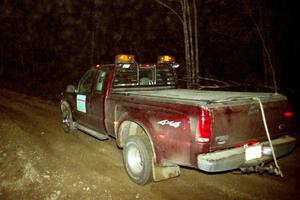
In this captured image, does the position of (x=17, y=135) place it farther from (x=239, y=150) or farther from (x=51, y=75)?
(x=51, y=75)

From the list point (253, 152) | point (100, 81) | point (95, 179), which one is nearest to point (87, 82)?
point (100, 81)

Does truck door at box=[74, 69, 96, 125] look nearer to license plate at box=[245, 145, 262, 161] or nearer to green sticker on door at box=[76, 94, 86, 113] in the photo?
green sticker on door at box=[76, 94, 86, 113]

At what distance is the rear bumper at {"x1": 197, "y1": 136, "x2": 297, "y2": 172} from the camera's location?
12.4 feet

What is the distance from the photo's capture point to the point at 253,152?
4168 mm

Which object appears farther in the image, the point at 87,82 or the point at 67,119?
the point at 67,119

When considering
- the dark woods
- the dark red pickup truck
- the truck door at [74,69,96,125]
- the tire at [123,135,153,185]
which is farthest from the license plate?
the dark woods

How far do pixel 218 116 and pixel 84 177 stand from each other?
2.97m

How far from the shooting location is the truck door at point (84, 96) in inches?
267

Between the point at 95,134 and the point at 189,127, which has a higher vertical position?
the point at 189,127

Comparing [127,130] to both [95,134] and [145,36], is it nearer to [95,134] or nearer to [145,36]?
[95,134]

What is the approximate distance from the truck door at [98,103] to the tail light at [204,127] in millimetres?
2791

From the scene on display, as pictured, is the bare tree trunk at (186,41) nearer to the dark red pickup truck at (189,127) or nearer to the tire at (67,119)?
the tire at (67,119)

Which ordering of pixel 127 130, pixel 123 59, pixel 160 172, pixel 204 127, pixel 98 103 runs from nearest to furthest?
pixel 204 127 → pixel 160 172 → pixel 127 130 → pixel 123 59 → pixel 98 103

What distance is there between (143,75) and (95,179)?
2654 millimetres
